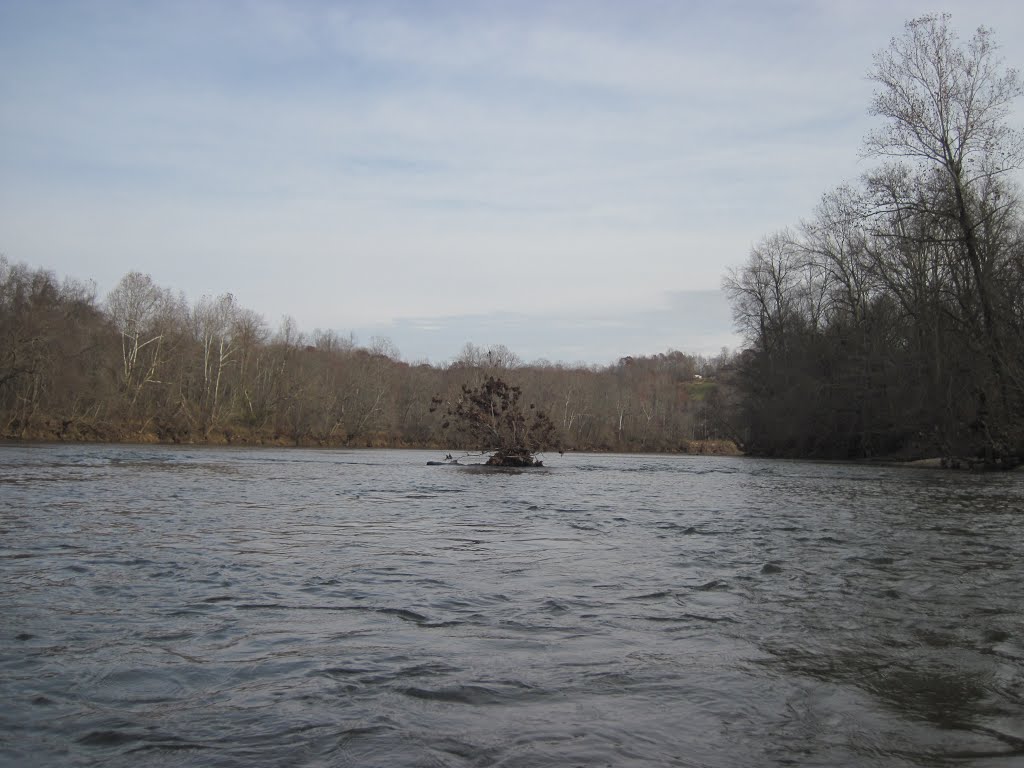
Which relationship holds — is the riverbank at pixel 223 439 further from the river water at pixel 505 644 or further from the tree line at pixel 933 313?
the river water at pixel 505 644

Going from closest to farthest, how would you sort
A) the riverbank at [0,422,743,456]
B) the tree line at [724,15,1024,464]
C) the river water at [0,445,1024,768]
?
the river water at [0,445,1024,768] → the tree line at [724,15,1024,464] → the riverbank at [0,422,743,456]

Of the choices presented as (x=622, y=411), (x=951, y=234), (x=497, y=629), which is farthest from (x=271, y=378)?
(x=497, y=629)

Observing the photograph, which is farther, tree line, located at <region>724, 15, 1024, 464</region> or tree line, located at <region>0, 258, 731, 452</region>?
tree line, located at <region>0, 258, 731, 452</region>

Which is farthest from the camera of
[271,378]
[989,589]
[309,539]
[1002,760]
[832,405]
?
[271,378]

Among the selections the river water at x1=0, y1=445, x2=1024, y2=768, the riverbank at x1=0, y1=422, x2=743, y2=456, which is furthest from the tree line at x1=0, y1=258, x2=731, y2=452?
the river water at x1=0, y1=445, x2=1024, y2=768

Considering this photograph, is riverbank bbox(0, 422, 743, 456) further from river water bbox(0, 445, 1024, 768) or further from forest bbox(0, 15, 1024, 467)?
river water bbox(0, 445, 1024, 768)

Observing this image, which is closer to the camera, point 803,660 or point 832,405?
point 803,660

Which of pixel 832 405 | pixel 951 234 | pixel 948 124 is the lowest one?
pixel 832 405

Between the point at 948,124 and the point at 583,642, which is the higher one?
the point at 948,124

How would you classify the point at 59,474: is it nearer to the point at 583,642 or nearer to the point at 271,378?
the point at 583,642

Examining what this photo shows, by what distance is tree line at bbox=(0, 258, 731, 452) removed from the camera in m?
50.8

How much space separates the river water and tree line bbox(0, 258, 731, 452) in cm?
2567

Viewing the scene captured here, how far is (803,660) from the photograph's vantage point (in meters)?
5.34

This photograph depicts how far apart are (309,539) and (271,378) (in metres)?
70.5
